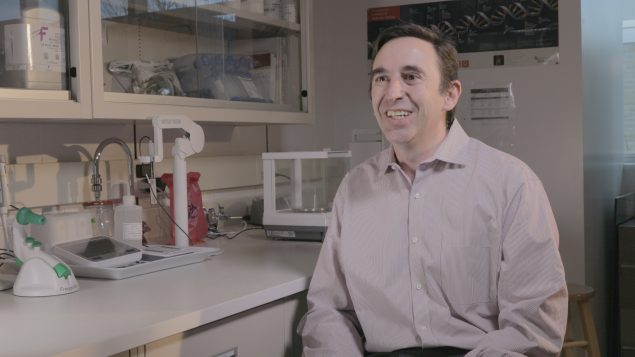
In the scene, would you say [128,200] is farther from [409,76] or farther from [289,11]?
[289,11]

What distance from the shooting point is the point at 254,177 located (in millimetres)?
2832

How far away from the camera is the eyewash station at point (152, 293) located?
1.32 metres

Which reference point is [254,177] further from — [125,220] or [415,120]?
[415,120]

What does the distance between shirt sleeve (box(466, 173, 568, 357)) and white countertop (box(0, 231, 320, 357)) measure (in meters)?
0.48

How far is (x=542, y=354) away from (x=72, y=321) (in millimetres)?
924

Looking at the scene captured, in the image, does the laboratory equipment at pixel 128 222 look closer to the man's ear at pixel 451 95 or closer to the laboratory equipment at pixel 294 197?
the laboratory equipment at pixel 294 197

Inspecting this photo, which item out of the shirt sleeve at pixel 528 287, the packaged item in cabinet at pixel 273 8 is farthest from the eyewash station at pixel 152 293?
the packaged item in cabinet at pixel 273 8

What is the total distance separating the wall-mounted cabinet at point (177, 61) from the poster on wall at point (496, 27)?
2.10ft

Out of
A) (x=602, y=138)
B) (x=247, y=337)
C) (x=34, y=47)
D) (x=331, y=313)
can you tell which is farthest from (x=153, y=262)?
(x=602, y=138)

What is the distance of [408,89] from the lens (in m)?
1.68

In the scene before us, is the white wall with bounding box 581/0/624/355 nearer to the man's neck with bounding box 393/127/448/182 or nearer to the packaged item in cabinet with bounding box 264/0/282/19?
the packaged item in cabinet with bounding box 264/0/282/19

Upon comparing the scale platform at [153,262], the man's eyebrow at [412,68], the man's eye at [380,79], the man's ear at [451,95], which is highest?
the man's eyebrow at [412,68]

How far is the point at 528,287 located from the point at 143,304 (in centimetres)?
77

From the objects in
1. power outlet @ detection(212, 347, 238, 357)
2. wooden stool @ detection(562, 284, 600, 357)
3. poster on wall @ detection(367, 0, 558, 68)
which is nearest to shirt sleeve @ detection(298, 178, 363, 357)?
power outlet @ detection(212, 347, 238, 357)
